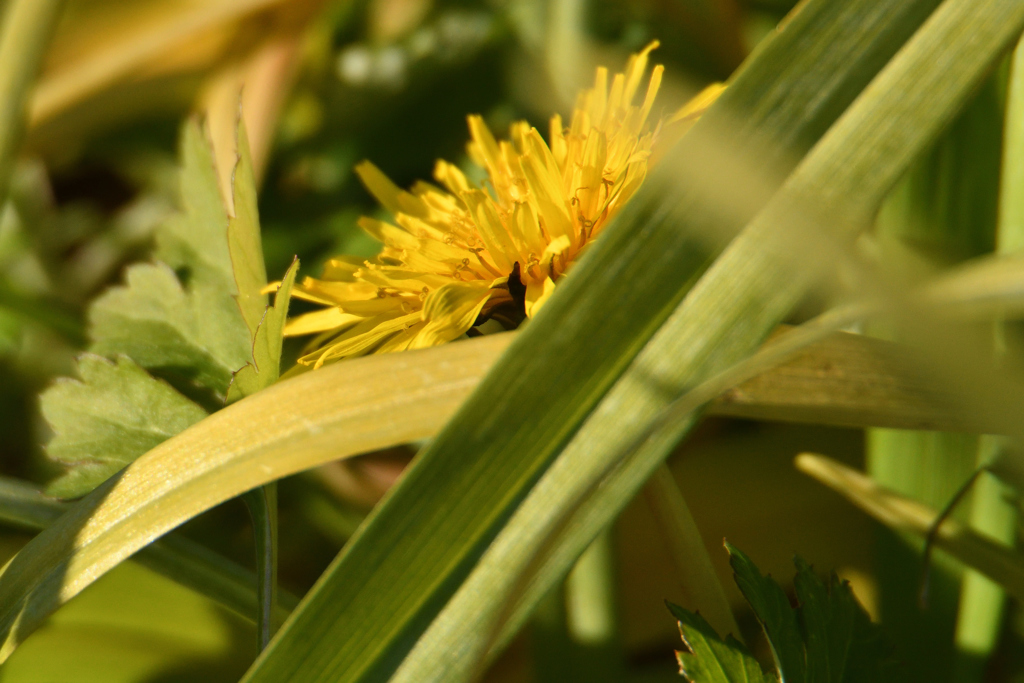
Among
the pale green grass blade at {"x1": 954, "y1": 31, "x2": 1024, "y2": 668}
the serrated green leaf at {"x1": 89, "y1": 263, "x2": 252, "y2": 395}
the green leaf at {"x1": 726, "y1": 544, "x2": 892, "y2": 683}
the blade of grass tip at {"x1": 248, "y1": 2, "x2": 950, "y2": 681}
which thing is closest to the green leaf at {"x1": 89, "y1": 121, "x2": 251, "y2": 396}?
the serrated green leaf at {"x1": 89, "y1": 263, "x2": 252, "y2": 395}

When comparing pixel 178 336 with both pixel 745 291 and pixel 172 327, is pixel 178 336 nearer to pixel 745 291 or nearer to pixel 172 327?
pixel 172 327

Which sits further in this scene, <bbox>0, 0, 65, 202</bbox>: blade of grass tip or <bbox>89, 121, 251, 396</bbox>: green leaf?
<bbox>0, 0, 65, 202</bbox>: blade of grass tip

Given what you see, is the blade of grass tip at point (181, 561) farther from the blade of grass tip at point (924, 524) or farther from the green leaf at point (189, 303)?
the blade of grass tip at point (924, 524)

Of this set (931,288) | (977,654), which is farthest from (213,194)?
(977,654)

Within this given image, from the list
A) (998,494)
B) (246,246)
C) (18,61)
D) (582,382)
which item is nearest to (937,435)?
(998,494)

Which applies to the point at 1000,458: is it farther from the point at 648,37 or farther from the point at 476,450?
the point at 648,37

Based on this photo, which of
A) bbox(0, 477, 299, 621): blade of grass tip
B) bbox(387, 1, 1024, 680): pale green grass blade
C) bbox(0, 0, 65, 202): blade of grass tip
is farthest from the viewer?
bbox(0, 0, 65, 202): blade of grass tip

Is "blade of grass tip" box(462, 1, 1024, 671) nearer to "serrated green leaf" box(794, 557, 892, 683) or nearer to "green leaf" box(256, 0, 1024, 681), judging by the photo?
"green leaf" box(256, 0, 1024, 681)
